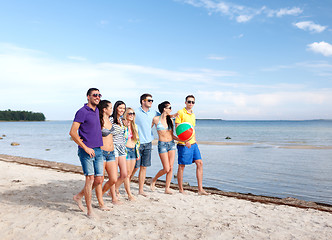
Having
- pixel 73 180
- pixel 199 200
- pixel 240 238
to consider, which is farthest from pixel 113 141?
pixel 73 180

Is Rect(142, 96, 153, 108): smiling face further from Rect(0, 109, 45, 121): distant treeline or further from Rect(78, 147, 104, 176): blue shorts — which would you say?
Rect(0, 109, 45, 121): distant treeline

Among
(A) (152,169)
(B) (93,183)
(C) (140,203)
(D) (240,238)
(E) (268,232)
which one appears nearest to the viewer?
(D) (240,238)

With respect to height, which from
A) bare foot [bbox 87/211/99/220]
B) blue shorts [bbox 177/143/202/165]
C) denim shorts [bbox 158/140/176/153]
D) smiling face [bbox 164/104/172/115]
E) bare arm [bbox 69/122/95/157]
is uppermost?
smiling face [bbox 164/104/172/115]

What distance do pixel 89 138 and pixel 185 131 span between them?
115 inches

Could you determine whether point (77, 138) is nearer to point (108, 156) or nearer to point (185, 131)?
point (108, 156)

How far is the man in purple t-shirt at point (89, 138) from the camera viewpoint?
4.89 m

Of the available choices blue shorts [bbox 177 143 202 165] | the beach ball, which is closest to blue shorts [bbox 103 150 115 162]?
the beach ball

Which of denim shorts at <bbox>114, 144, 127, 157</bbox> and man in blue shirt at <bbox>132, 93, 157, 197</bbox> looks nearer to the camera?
denim shorts at <bbox>114, 144, 127, 157</bbox>

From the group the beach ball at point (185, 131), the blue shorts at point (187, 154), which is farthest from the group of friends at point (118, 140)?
the beach ball at point (185, 131)

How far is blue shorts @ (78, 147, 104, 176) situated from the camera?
16.5 feet

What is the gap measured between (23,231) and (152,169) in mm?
9830

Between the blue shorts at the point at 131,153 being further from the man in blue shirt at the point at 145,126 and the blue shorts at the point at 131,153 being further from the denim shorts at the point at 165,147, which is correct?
the denim shorts at the point at 165,147

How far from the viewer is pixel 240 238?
4.58 meters

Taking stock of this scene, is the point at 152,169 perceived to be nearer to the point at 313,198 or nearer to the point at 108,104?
the point at 313,198
